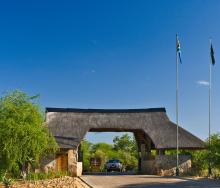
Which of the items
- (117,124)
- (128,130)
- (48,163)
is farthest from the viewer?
(128,130)

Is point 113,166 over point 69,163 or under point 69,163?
under

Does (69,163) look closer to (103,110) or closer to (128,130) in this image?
(128,130)

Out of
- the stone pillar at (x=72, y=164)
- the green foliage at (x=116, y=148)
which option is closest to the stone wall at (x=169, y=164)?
the stone pillar at (x=72, y=164)

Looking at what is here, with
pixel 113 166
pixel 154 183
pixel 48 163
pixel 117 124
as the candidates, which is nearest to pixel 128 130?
pixel 117 124

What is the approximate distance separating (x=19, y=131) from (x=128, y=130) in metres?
14.5

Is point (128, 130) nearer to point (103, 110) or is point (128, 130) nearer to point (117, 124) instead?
point (117, 124)

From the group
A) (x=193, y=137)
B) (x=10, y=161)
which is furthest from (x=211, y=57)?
(x=10, y=161)

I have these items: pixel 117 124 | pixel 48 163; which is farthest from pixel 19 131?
pixel 117 124

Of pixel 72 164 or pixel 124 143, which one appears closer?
pixel 72 164

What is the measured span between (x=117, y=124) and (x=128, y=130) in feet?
4.22

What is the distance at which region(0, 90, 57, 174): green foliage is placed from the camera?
29219mm

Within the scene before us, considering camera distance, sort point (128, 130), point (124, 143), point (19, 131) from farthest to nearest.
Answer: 1. point (124, 143)
2. point (128, 130)
3. point (19, 131)

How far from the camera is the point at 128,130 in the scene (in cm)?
4162

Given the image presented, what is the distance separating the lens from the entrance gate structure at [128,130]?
3728 cm
